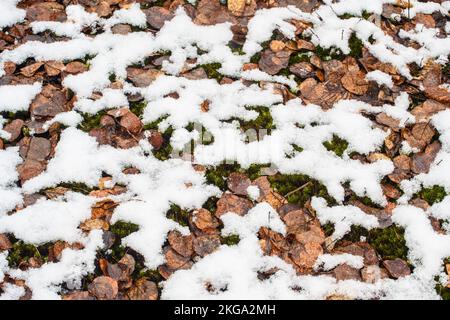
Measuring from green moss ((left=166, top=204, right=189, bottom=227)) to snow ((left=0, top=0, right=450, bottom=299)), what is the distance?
0.12 feet

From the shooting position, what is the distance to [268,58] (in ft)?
12.2

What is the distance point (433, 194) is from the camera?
10.0 feet

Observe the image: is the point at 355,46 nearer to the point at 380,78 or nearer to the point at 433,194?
the point at 380,78

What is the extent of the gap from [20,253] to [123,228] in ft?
2.16

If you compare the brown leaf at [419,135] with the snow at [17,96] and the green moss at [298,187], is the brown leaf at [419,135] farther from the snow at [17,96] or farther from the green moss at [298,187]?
the snow at [17,96]

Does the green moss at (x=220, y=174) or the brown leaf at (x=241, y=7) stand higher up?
the brown leaf at (x=241, y=7)

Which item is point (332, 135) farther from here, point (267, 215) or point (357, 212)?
point (267, 215)

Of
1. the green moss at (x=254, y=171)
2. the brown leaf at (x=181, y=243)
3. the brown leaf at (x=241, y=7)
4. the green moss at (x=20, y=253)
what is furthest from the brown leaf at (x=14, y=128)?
the brown leaf at (x=241, y=7)

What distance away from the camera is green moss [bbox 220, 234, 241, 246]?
286 cm

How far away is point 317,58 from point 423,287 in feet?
6.56

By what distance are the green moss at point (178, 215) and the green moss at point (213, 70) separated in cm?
122

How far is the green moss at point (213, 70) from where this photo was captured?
363cm

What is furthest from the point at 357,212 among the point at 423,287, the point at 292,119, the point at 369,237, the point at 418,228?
Answer: the point at 292,119

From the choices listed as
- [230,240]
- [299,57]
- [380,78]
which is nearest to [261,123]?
[299,57]
